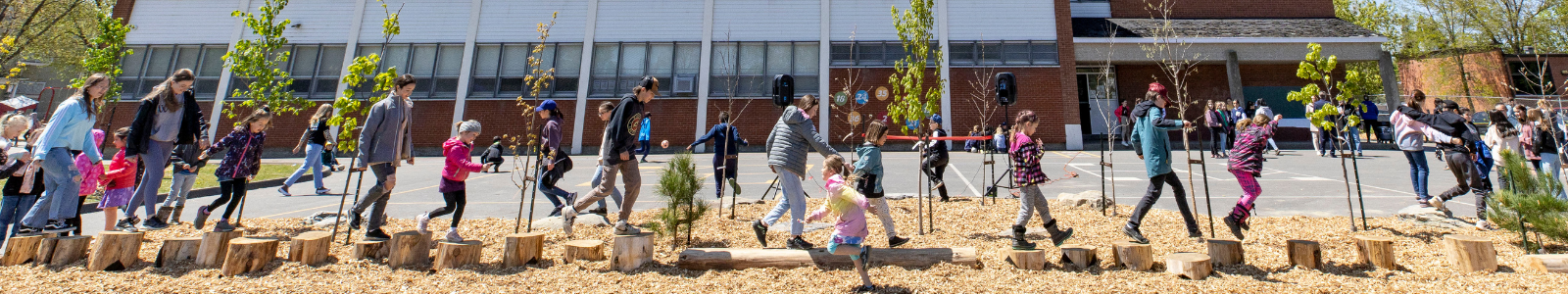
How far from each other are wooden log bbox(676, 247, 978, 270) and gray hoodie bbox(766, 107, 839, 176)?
2.28 feet

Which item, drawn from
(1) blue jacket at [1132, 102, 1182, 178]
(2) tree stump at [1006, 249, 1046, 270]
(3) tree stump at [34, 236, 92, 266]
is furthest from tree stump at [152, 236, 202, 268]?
(1) blue jacket at [1132, 102, 1182, 178]

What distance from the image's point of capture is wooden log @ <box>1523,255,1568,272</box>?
149 inches

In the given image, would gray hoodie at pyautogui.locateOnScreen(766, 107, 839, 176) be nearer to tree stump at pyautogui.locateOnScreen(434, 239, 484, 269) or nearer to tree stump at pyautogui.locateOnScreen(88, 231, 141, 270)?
tree stump at pyautogui.locateOnScreen(434, 239, 484, 269)

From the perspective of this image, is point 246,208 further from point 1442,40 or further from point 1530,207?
point 1442,40

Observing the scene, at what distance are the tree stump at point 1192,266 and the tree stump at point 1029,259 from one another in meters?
0.70

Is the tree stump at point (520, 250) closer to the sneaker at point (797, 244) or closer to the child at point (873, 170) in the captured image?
the sneaker at point (797, 244)

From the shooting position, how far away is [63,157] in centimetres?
444

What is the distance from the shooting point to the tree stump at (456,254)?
13.2 feet

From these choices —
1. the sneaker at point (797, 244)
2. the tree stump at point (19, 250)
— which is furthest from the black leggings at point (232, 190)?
the sneaker at point (797, 244)

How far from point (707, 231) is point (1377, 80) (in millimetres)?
41012

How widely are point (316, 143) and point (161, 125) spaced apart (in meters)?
3.42

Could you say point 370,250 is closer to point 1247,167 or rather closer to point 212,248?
point 212,248

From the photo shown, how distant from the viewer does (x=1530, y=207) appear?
171 inches

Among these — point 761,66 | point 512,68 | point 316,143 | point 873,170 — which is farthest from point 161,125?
point 512,68
